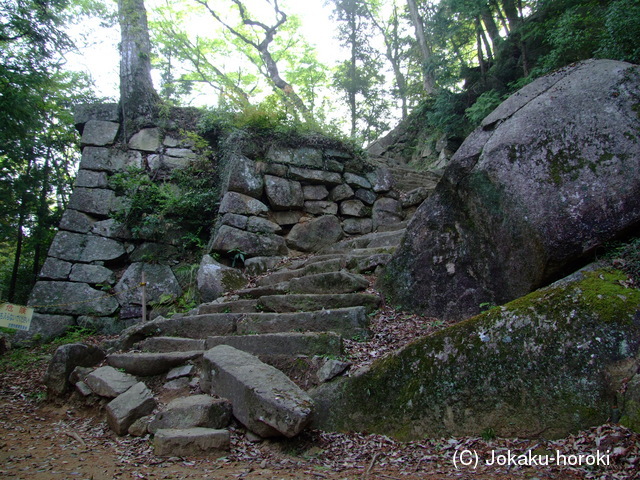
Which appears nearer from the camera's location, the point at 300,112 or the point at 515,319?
the point at 515,319

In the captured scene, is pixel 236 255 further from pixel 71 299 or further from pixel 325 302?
pixel 71 299

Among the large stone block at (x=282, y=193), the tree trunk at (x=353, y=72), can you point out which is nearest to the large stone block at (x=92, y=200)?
the large stone block at (x=282, y=193)

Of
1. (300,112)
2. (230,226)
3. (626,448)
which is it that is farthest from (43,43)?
(626,448)

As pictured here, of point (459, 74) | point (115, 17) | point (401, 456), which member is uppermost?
point (115, 17)

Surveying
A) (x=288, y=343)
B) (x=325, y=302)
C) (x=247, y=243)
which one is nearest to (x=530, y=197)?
(x=325, y=302)

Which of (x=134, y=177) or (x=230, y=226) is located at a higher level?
(x=134, y=177)

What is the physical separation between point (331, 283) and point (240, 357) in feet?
5.67

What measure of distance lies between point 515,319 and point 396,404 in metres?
1.13

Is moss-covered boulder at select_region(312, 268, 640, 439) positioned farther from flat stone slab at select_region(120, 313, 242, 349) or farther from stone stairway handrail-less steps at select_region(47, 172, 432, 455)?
flat stone slab at select_region(120, 313, 242, 349)

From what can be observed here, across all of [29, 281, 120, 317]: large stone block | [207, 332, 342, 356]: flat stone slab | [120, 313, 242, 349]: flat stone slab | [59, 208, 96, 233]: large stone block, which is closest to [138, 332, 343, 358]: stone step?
[207, 332, 342, 356]: flat stone slab

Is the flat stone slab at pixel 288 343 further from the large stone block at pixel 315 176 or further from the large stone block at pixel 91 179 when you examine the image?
the large stone block at pixel 91 179

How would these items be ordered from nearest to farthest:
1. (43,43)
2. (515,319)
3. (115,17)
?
(515,319)
(43,43)
(115,17)

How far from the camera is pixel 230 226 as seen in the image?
692 cm

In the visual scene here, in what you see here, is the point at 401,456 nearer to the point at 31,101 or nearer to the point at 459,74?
the point at 31,101
